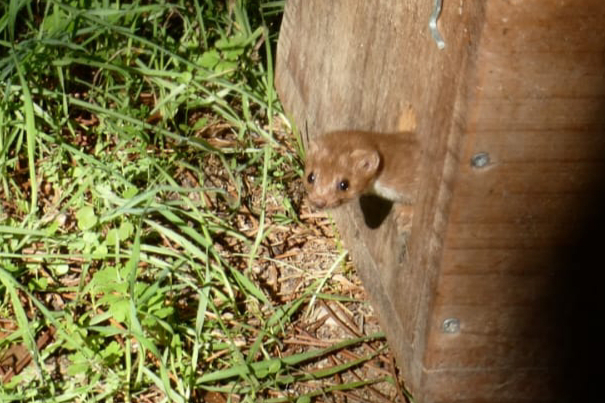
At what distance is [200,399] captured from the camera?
3314mm

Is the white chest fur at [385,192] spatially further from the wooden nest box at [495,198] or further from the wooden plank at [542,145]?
the wooden plank at [542,145]

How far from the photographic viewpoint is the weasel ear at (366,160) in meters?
2.82

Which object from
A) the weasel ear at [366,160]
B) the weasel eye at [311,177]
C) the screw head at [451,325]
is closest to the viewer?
the screw head at [451,325]

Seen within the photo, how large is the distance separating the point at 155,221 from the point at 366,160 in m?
1.28

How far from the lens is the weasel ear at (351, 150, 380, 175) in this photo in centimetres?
282

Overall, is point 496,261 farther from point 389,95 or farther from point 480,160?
point 389,95

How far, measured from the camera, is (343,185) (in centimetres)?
298

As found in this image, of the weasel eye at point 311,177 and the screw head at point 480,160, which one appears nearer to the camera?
the screw head at point 480,160

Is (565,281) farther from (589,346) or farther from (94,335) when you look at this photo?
(94,335)

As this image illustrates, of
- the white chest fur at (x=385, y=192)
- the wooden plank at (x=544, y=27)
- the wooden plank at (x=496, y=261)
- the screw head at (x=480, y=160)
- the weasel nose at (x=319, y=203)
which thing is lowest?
the weasel nose at (x=319, y=203)

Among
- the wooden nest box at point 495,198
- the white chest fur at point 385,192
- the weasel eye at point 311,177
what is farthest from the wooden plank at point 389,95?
the weasel eye at point 311,177

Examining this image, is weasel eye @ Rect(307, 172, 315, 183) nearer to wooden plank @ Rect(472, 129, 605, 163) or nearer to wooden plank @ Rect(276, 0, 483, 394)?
wooden plank @ Rect(276, 0, 483, 394)

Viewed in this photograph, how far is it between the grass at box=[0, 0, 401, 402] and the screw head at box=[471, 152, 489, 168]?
1276mm

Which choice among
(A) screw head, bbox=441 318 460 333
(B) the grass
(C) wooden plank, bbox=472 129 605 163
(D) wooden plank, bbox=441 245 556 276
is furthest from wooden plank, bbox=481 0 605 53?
(B) the grass
